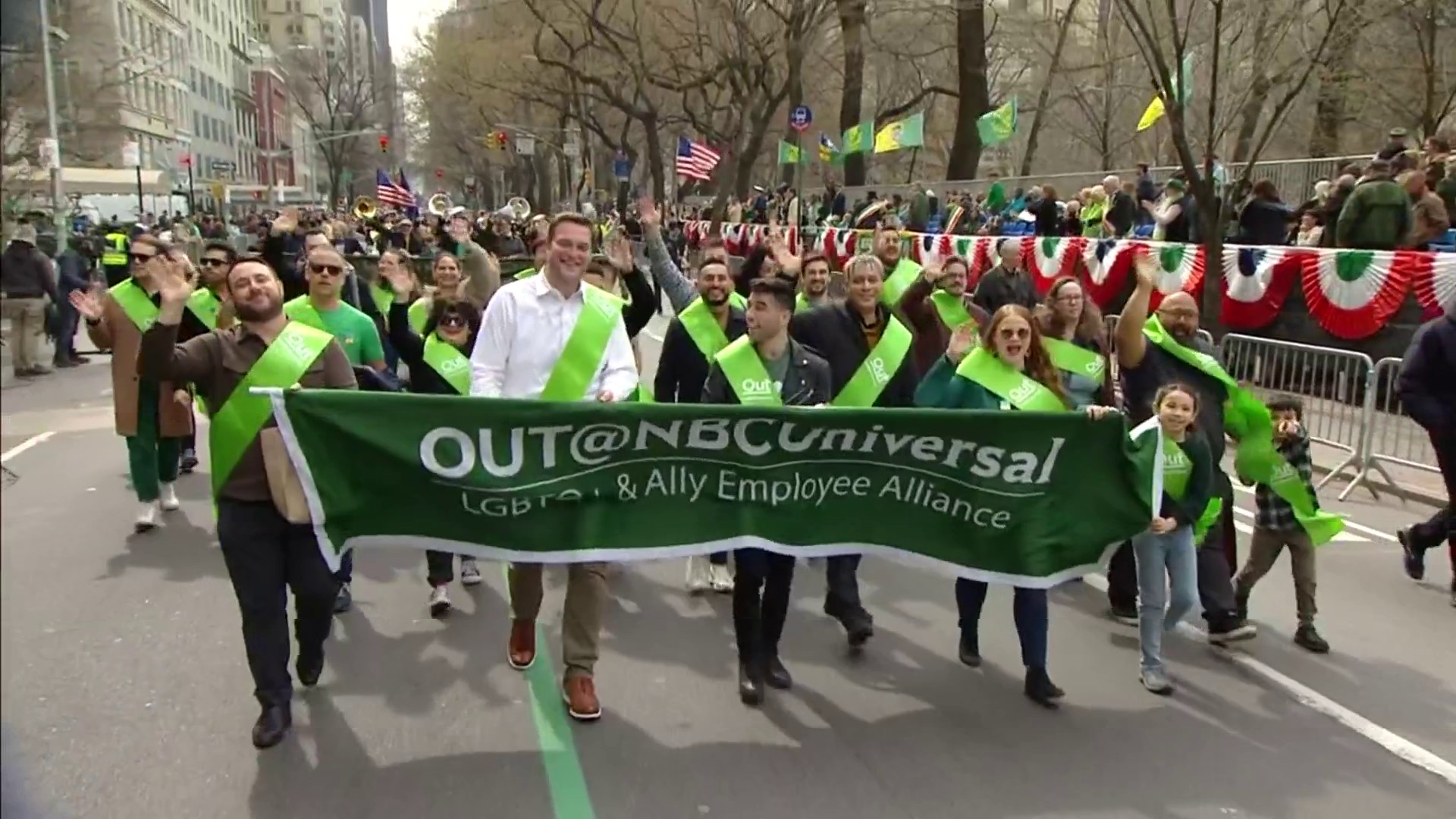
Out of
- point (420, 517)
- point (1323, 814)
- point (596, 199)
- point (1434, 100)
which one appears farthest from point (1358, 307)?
point (596, 199)

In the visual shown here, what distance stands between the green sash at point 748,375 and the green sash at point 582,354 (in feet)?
1.72

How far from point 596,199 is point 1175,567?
5018cm

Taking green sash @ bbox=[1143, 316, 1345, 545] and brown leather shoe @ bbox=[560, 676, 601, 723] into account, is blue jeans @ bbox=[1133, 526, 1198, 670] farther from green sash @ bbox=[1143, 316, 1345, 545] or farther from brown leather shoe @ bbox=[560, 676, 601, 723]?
brown leather shoe @ bbox=[560, 676, 601, 723]

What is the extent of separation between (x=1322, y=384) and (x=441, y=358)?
745 cm

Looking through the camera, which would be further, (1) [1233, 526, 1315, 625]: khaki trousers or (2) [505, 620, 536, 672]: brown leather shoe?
(1) [1233, 526, 1315, 625]: khaki trousers

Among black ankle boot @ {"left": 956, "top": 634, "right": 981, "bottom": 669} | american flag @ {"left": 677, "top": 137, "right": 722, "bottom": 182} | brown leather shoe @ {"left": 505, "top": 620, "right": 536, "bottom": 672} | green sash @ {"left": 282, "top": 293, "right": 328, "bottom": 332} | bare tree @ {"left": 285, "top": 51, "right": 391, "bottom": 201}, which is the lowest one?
black ankle boot @ {"left": 956, "top": 634, "right": 981, "bottom": 669}

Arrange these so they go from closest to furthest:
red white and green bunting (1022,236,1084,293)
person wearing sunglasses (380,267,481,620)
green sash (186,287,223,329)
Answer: person wearing sunglasses (380,267,481,620) < green sash (186,287,223,329) < red white and green bunting (1022,236,1084,293)

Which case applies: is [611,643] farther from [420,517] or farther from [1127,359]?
[1127,359]

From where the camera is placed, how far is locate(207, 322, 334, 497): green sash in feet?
14.6

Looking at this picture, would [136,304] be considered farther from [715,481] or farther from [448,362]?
[715,481]

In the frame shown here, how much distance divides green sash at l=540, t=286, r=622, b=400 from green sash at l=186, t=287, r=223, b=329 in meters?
3.86

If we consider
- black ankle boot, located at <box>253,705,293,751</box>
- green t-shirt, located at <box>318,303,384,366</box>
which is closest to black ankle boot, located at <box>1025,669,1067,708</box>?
black ankle boot, located at <box>253,705,293,751</box>

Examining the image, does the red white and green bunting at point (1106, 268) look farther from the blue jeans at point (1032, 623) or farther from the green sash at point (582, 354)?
the green sash at point (582, 354)

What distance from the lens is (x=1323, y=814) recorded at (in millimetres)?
4090
